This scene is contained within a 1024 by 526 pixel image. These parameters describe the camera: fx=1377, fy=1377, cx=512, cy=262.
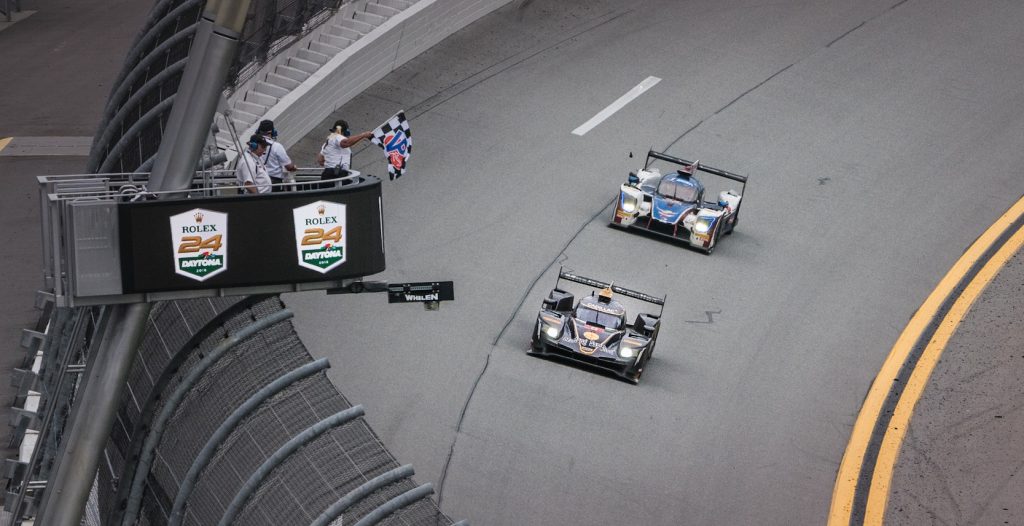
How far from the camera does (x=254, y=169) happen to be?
13.0 m

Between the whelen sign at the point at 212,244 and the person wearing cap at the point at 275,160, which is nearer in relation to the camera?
the whelen sign at the point at 212,244

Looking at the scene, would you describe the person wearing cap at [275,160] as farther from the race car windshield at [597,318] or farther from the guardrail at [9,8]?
the guardrail at [9,8]

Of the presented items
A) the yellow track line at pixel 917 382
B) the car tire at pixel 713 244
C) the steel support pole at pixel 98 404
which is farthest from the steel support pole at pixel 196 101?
the car tire at pixel 713 244

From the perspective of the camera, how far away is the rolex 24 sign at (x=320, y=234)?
11.5 metres

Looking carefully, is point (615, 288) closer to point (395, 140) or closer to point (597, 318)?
point (597, 318)

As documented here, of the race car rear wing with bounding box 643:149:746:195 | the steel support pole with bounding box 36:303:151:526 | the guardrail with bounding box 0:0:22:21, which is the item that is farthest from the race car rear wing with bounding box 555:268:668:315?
the guardrail with bounding box 0:0:22:21

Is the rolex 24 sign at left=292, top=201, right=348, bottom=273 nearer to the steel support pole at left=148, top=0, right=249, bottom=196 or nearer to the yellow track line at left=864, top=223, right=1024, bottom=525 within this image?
the steel support pole at left=148, top=0, right=249, bottom=196

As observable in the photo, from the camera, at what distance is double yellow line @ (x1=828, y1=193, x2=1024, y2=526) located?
1667 cm

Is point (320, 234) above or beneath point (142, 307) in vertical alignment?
above

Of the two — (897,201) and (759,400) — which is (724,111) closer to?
(897,201)

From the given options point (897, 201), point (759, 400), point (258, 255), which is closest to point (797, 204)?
point (897, 201)

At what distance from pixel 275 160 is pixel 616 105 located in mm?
13797

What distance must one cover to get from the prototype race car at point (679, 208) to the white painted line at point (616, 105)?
3.57 metres

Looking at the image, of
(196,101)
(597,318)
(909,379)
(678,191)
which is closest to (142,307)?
(196,101)
